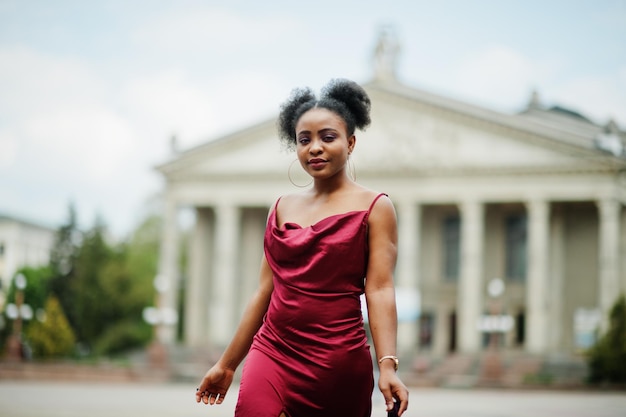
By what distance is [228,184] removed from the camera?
Result: 184 ft

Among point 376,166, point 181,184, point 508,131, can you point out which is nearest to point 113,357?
point 181,184

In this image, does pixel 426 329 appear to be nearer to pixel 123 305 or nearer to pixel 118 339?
pixel 118 339

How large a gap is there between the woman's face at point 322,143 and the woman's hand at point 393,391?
92 centimetres

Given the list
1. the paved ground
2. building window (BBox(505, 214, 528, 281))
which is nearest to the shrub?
building window (BBox(505, 214, 528, 281))

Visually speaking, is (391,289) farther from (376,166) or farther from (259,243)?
(259,243)

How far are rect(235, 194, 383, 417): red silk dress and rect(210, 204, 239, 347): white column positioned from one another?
51110 mm

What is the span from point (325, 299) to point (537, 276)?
155 ft

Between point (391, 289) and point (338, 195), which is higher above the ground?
point (338, 195)

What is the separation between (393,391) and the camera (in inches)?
153

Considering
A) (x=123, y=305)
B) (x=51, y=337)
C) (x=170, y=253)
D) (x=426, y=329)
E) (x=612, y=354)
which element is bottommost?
(x=51, y=337)

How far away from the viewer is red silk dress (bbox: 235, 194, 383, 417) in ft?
13.1

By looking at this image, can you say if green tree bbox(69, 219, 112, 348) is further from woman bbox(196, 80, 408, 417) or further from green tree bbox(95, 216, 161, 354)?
woman bbox(196, 80, 408, 417)

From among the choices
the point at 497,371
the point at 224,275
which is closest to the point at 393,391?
the point at 497,371

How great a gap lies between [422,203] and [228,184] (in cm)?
1115
